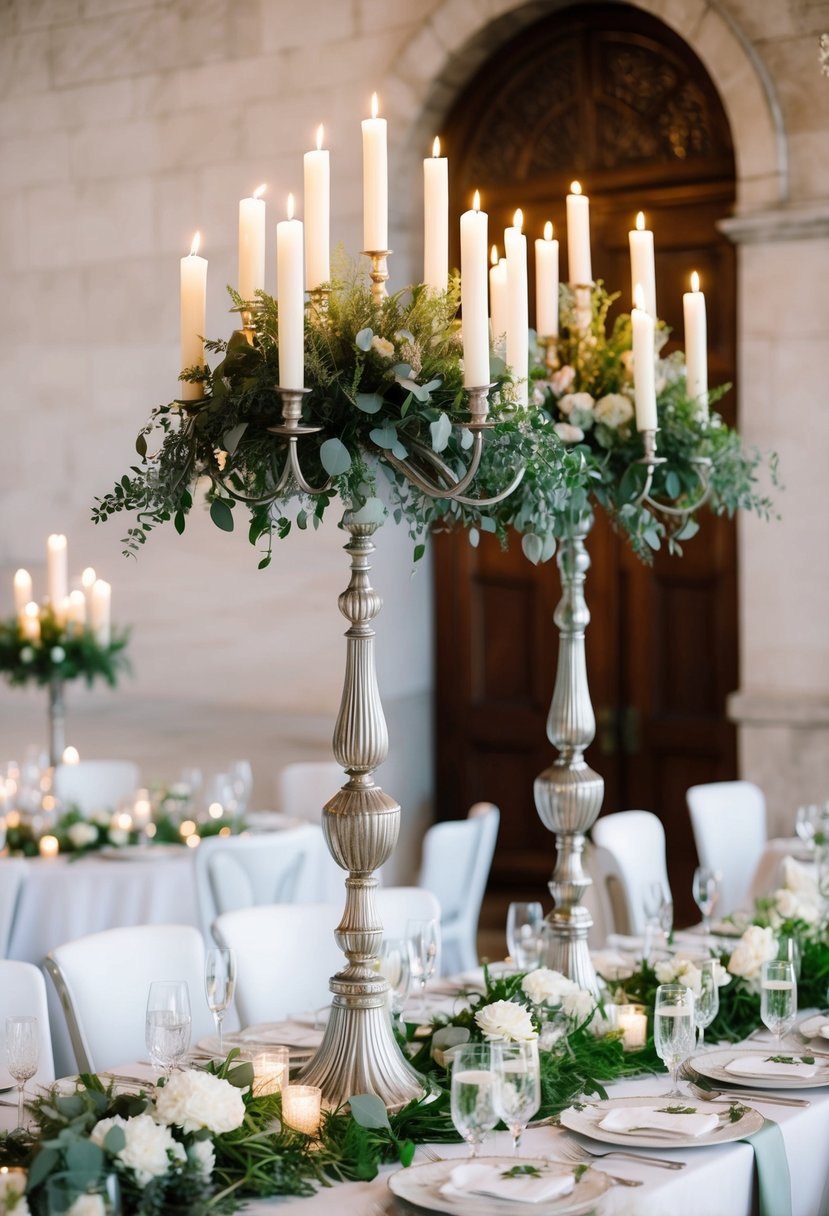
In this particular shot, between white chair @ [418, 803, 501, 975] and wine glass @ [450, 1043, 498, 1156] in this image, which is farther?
white chair @ [418, 803, 501, 975]

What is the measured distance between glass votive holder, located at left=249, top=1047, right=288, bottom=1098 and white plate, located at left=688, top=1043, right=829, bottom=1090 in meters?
0.71

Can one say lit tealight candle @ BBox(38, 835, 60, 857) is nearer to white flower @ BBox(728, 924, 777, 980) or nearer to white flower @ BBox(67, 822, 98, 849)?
white flower @ BBox(67, 822, 98, 849)

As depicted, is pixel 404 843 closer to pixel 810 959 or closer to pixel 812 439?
pixel 812 439

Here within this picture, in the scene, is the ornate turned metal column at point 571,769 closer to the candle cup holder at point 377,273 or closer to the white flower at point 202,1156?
the candle cup holder at point 377,273

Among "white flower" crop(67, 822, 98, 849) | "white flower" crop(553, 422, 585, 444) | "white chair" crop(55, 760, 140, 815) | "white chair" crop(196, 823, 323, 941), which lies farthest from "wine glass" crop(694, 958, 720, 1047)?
"white chair" crop(55, 760, 140, 815)

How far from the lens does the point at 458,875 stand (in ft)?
18.2

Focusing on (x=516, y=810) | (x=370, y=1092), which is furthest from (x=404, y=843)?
(x=370, y=1092)

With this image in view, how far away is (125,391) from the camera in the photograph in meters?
7.95

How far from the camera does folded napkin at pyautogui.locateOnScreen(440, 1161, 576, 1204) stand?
2035 millimetres

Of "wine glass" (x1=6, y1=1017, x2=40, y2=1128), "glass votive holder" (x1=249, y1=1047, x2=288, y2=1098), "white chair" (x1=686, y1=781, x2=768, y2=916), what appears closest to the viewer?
"wine glass" (x1=6, y1=1017, x2=40, y2=1128)

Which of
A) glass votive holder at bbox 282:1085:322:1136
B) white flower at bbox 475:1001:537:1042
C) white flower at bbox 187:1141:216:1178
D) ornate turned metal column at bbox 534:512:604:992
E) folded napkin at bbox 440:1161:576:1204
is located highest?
ornate turned metal column at bbox 534:512:604:992

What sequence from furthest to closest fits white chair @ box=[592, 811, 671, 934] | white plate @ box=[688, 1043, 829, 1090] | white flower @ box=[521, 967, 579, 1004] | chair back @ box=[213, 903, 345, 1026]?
white chair @ box=[592, 811, 671, 934], chair back @ box=[213, 903, 345, 1026], white flower @ box=[521, 967, 579, 1004], white plate @ box=[688, 1043, 829, 1090]

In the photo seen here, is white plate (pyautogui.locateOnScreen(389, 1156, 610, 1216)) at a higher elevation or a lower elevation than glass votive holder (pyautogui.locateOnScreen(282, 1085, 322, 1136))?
lower

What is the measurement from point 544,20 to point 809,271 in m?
1.84
